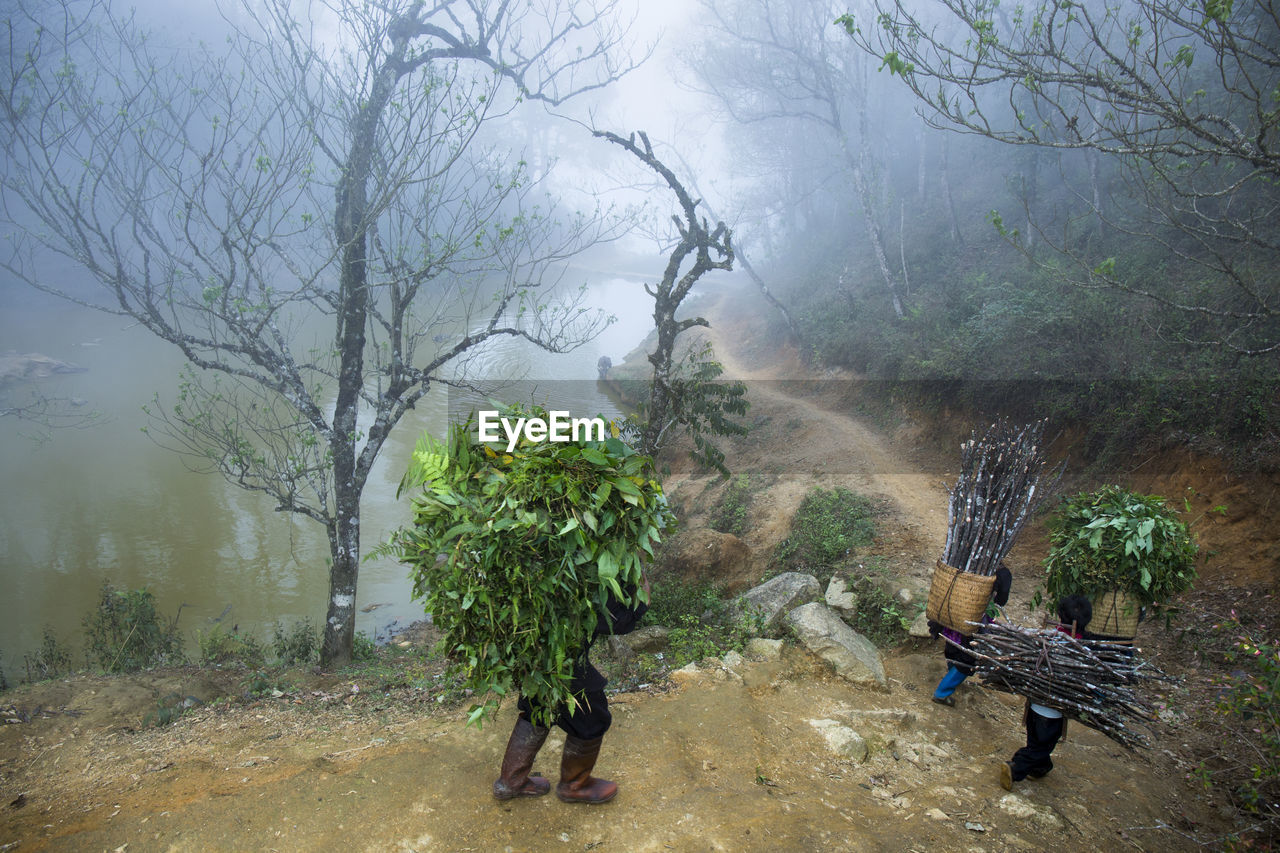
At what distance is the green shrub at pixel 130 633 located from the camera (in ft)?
22.9

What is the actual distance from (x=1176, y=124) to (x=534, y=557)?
5.54 m

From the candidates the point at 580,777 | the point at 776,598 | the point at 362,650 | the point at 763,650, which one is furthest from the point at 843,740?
the point at 362,650

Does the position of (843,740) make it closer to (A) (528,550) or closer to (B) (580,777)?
(B) (580,777)

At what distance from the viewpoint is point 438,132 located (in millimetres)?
6777

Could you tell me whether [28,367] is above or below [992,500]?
above

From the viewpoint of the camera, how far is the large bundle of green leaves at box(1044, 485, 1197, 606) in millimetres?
4152

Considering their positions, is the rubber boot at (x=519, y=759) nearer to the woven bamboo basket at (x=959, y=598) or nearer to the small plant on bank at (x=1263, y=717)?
the woven bamboo basket at (x=959, y=598)

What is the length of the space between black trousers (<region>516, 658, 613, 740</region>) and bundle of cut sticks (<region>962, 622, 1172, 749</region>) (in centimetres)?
227

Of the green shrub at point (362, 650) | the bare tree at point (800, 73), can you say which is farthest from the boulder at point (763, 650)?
the bare tree at point (800, 73)

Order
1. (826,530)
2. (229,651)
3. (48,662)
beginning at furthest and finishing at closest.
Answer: (826,530)
(229,651)
(48,662)

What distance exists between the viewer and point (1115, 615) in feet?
13.8

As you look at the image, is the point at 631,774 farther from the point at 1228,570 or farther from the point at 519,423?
the point at 1228,570

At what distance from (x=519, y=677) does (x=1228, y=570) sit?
7.58m

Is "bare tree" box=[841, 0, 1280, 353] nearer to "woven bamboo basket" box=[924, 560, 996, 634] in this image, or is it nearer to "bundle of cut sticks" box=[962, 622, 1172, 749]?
"woven bamboo basket" box=[924, 560, 996, 634]
